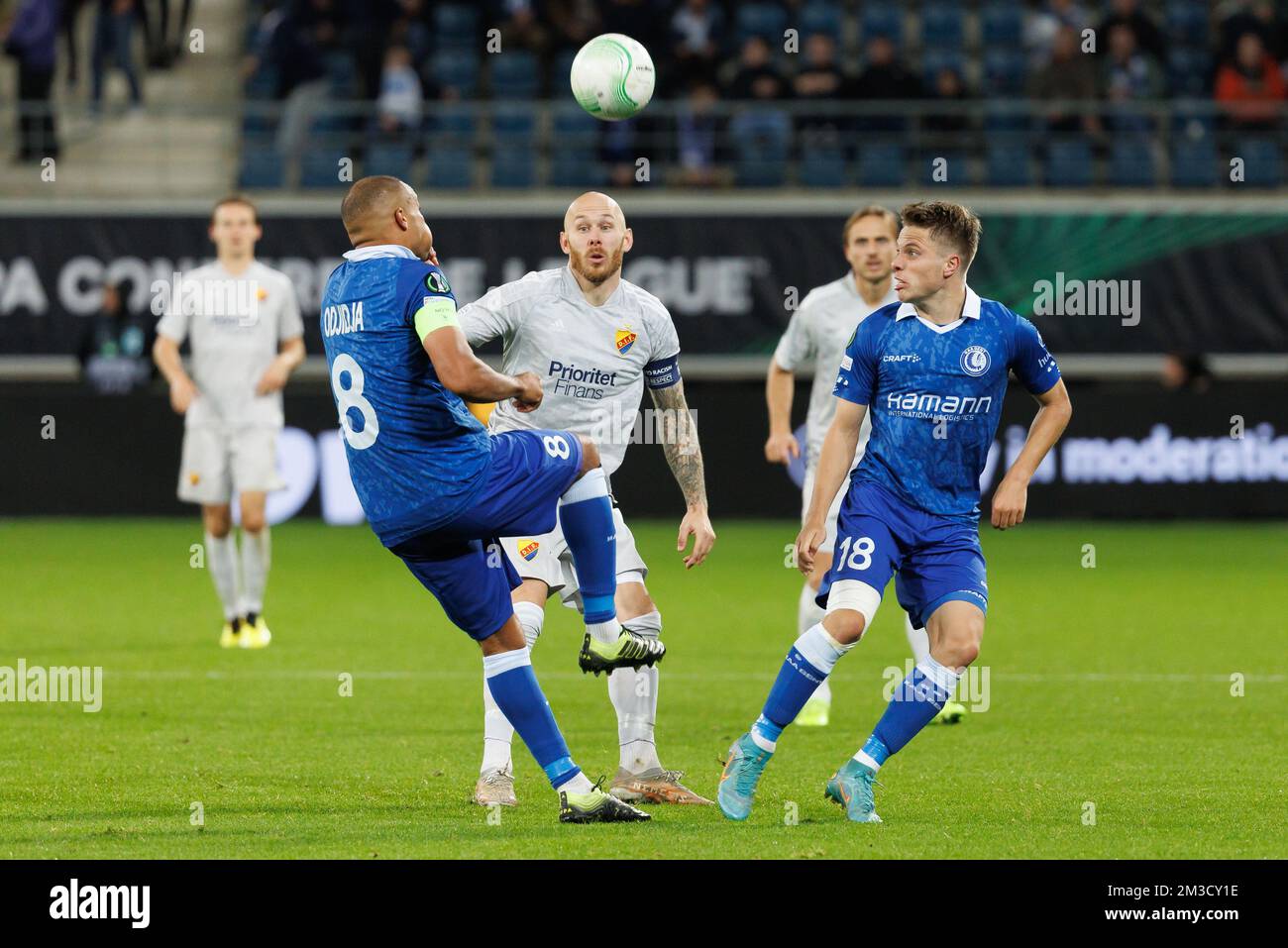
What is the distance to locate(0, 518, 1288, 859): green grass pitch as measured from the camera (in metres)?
6.31

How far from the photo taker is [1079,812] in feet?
22.3

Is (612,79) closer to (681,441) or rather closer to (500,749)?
(681,441)

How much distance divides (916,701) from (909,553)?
530 millimetres

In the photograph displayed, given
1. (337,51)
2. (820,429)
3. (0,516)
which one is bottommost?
(0,516)

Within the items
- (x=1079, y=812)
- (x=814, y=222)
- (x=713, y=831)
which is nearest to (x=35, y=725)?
(x=713, y=831)

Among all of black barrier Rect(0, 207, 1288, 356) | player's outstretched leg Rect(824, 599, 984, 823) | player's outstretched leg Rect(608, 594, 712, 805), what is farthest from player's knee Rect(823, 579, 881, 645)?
black barrier Rect(0, 207, 1288, 356)

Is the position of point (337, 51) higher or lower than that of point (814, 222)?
higher

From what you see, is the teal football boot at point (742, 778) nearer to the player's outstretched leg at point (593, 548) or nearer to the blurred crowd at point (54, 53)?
the player's outstretched leg at point (593, 548)

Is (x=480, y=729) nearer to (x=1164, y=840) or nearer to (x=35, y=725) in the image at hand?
(x=35, y=725)

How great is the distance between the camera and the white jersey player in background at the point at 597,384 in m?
7.18

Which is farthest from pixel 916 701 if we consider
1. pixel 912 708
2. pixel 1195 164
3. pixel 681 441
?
pixel 1195 164

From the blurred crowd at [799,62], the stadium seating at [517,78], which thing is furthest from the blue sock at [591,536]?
the stadium seating at [517,78]

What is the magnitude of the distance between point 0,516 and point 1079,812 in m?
15.9
